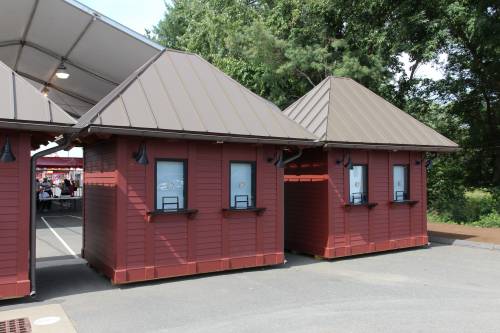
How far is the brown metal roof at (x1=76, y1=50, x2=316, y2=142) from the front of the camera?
335 inches

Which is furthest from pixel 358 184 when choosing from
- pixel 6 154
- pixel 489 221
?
pixel 489 221

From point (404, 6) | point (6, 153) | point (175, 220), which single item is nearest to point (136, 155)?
point (175, 220)

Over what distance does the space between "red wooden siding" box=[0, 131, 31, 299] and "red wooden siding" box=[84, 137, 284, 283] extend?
5.07ft

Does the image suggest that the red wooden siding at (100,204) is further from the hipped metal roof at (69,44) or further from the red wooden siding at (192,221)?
the hipped metal roof at (69,44)

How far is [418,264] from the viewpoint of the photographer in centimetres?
1092

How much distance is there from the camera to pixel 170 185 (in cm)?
921

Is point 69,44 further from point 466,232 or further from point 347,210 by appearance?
point 466,232

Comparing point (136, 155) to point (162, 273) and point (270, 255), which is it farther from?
point (270, 255)

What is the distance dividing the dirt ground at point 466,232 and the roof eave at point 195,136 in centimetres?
702

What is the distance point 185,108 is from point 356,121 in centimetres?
492

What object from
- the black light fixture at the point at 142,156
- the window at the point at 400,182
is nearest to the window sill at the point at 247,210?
the black light fixture at the point at 142,156

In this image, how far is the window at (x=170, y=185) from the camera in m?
9.10

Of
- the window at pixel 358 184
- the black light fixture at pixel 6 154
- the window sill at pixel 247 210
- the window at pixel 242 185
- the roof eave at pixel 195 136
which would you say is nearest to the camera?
the black light fixture at pixel 6 154

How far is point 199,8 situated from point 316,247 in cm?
2780
